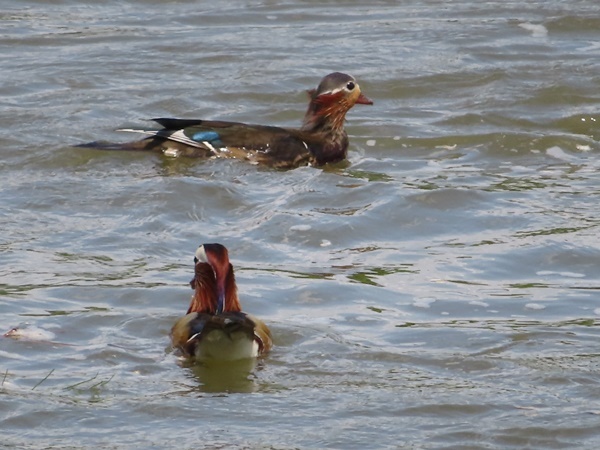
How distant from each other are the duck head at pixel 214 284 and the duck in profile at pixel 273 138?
12.8 ft

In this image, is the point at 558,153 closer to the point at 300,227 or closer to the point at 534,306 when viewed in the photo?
the point at 300,227

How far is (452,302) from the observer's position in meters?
9.23

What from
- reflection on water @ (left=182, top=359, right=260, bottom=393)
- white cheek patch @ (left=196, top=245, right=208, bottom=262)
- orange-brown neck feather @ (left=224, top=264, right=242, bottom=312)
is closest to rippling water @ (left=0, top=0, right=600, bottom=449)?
reflection on water @ (left=182, top=359, right=260, bottom=393)

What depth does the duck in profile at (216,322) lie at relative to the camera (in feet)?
26.1

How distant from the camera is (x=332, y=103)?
13211 millimetres

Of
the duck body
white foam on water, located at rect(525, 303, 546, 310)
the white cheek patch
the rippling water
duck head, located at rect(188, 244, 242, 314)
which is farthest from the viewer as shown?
white foam on water, located at rect(525, 303, 546, 310)

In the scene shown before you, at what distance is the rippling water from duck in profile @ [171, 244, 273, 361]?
0.10 meters

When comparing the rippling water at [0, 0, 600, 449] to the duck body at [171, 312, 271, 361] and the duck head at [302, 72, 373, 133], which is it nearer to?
the duck body at [171, 312, 271, 361]

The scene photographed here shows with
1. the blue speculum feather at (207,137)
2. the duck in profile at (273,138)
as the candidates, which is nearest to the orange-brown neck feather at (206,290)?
the duck in profile at (273,138)

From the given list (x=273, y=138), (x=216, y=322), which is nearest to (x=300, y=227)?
(x=273, y=138)

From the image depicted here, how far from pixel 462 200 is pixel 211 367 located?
3.95m

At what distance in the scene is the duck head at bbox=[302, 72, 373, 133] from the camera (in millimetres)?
13195

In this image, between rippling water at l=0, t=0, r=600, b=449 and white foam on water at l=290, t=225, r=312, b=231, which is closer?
rippling water at l=0, t=0, r=600, b=449

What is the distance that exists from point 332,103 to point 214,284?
5018 millimetres
